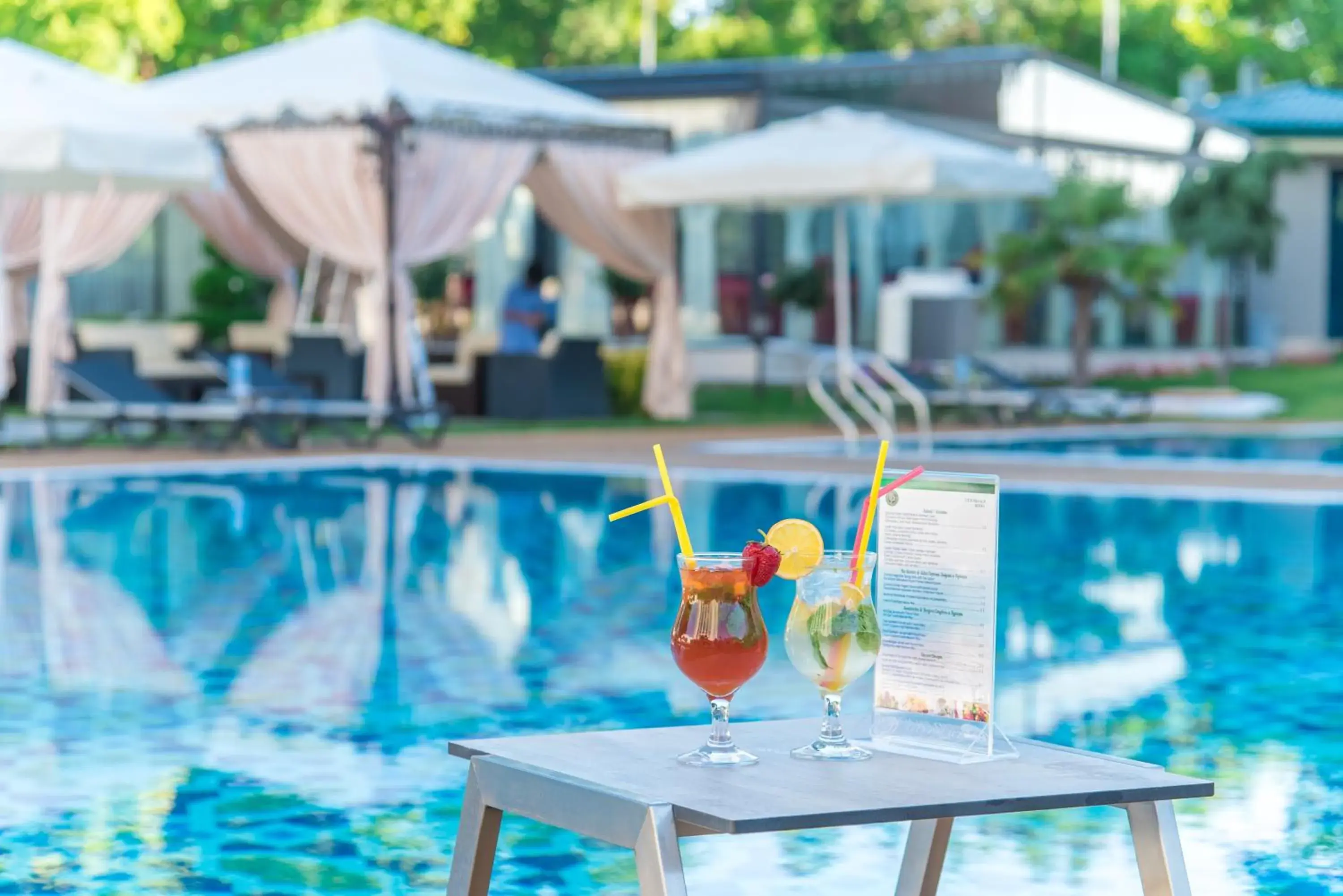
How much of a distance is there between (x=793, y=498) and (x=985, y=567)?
34.6 ft

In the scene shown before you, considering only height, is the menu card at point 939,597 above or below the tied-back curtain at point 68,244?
below

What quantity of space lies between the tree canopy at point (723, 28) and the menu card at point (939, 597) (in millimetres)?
27377

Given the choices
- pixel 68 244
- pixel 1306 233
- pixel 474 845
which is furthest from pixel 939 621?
pixel 1306 233

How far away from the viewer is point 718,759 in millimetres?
3279

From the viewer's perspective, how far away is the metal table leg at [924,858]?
370cm

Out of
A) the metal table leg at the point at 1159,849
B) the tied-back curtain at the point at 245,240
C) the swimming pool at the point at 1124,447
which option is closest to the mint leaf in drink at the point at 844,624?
the metal table leg at the point at 1159,849

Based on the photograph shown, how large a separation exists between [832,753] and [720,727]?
0.51ft

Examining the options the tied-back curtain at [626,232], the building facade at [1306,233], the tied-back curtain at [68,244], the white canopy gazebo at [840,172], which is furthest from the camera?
the building facade at [1306,233]

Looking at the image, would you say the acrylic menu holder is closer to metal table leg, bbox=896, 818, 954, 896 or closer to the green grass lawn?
metal table leg, bbox=896, 818, 954, 896

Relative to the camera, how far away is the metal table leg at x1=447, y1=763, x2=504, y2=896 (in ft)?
11.2

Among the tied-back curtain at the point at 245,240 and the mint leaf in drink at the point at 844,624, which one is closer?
the mint leaf in drink at the point at 844,624

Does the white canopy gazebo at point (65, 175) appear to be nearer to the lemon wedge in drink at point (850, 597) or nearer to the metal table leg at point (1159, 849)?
the lemon wedge in drink at point (850, 597)

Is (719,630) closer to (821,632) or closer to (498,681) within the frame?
(821,632)

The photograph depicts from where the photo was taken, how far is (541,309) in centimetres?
2106
